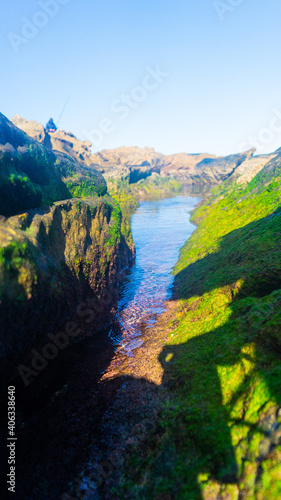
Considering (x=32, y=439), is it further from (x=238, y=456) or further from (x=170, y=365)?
(x=238, y=456)

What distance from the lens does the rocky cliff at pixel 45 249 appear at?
7.75m

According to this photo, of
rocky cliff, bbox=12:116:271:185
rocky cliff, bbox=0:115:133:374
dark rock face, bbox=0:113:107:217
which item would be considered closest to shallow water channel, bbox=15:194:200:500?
rocky cliff, bbox=0:115:133:374

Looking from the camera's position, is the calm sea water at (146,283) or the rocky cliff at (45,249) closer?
the rocky cliff at (45,249)

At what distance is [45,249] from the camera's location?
10188 mm

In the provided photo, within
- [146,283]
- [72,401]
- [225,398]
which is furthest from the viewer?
[146,283]

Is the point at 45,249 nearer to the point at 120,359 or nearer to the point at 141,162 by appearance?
the point at 120,359

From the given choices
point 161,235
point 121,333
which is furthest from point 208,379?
point 161,235

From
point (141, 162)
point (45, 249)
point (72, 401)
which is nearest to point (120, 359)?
point (72, 401)

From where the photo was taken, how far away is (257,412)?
5.15m

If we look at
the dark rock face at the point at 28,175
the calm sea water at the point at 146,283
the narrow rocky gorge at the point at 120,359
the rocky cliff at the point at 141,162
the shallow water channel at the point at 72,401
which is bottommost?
the calm sea water at the point at 146,283

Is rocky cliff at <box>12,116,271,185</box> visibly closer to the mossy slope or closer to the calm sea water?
the calm sea water

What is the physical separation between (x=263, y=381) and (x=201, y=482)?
240 centimetres

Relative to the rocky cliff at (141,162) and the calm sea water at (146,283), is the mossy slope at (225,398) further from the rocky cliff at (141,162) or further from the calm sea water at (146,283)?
the rocky cliff at (141,162)

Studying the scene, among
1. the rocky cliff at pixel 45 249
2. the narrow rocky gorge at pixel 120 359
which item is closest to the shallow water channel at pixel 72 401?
the narrow rocky gorge at pixel 120 359
